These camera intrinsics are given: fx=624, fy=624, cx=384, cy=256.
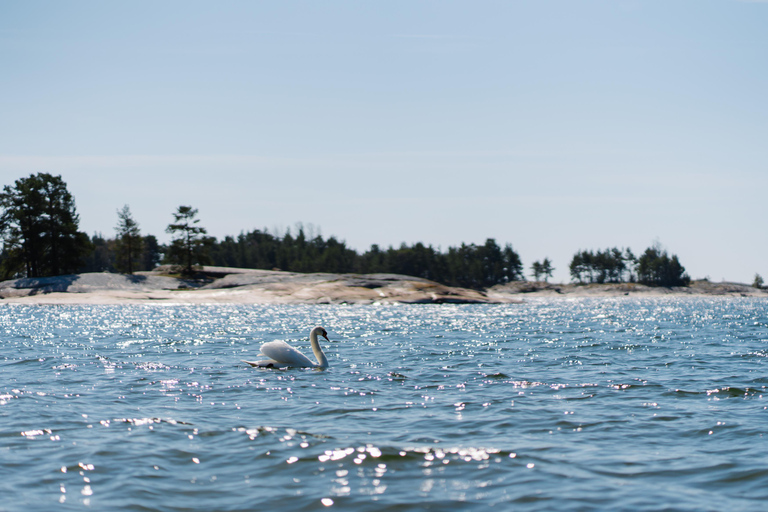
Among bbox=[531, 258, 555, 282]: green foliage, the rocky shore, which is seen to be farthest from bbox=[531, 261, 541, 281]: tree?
the rocky shore

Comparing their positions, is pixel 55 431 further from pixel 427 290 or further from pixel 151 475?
pixel 427 290

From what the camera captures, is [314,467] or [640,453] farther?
→ [640,453]

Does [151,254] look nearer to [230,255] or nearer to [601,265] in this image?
[230,255]

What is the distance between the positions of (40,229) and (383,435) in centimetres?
7530

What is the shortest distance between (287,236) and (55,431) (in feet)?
503

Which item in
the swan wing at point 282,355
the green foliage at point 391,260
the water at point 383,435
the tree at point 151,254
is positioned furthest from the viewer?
the tree at point 151,254

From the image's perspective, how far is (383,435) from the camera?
28.9 ft

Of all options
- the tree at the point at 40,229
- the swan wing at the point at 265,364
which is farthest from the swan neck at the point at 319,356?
the tree at the point at 40,229

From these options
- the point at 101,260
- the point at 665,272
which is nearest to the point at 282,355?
the point at 101,260

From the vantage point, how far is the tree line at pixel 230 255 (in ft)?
237

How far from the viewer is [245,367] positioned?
1631cm

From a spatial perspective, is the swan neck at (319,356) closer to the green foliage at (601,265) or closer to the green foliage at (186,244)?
the green foliage at (186,244)

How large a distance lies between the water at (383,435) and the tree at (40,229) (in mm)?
62391

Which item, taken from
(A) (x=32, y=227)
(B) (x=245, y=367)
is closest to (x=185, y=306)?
(A) (x=32, y=227)
